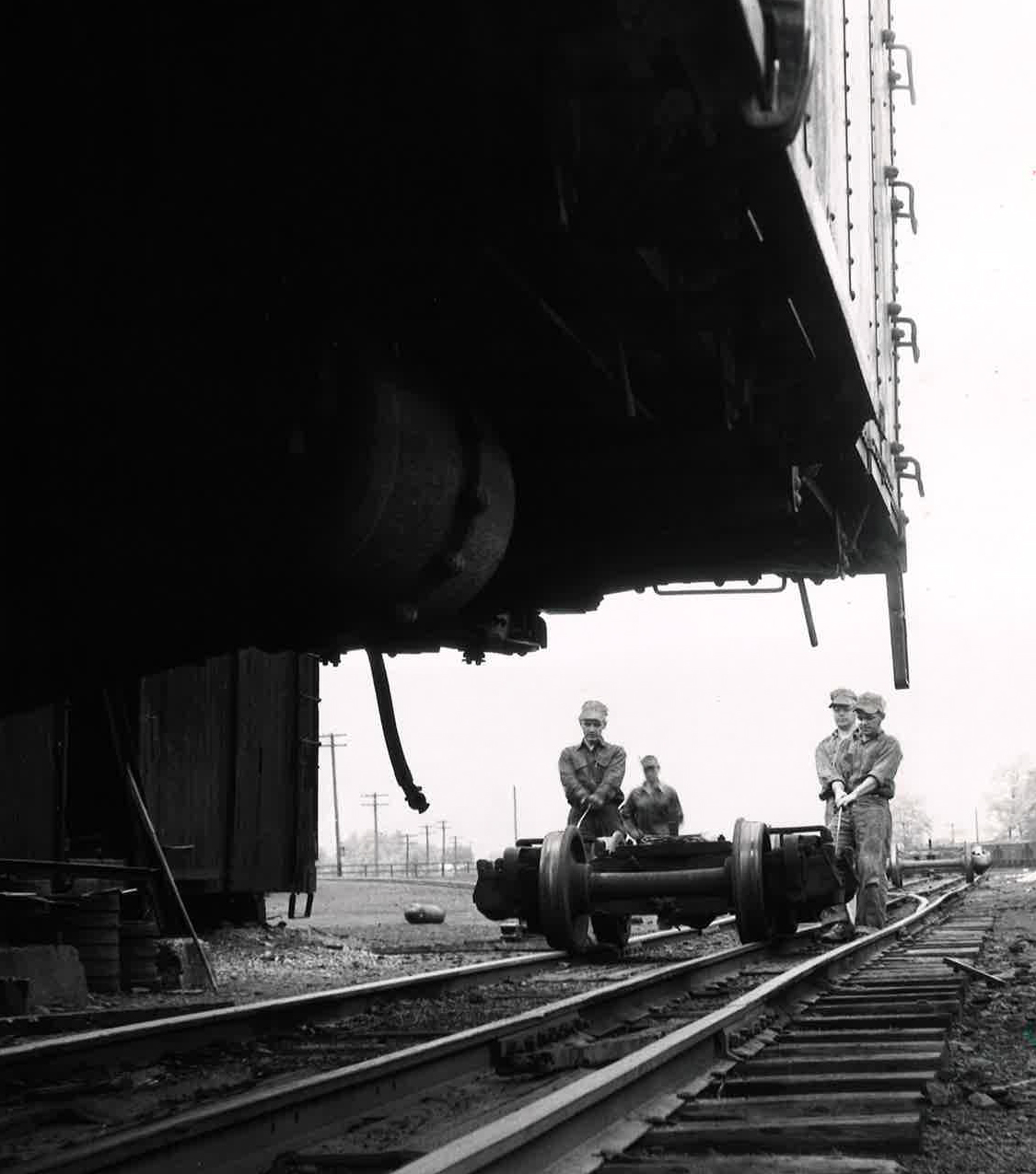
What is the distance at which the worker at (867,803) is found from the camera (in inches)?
456

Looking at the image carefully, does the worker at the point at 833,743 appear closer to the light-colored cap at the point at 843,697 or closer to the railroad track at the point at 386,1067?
the light-colored cap at the point at 843,697

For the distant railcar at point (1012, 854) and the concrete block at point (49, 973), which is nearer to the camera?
the concrete block at point (49, 973)

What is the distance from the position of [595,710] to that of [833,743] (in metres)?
2.46

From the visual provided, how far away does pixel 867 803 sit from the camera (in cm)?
1187

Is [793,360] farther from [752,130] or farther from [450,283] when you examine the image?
[752,130]

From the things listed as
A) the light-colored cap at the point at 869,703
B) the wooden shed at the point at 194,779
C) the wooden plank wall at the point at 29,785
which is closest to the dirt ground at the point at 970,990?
the wooden shed at the point at 194,779

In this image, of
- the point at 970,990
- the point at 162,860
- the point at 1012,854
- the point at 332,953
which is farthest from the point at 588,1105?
the point at 1012,854

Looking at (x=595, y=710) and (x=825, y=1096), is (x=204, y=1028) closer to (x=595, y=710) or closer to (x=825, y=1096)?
(x=825, y=1096)

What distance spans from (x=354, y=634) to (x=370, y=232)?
1406 mm

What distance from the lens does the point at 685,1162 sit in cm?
355

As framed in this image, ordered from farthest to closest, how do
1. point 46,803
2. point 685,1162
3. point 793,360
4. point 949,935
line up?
1. point 949,935
2. point 46,803
3. point 793,360
4. point 685,1162

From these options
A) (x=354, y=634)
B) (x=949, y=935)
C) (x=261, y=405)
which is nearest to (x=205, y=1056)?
(x=354, y=634)

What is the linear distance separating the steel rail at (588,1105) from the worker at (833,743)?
18.6 ft

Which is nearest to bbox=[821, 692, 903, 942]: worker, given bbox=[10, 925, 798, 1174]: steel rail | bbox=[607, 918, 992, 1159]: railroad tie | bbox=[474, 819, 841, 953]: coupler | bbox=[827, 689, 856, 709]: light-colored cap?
bbox=[827, 689, 856, 709]: light-colored cap
